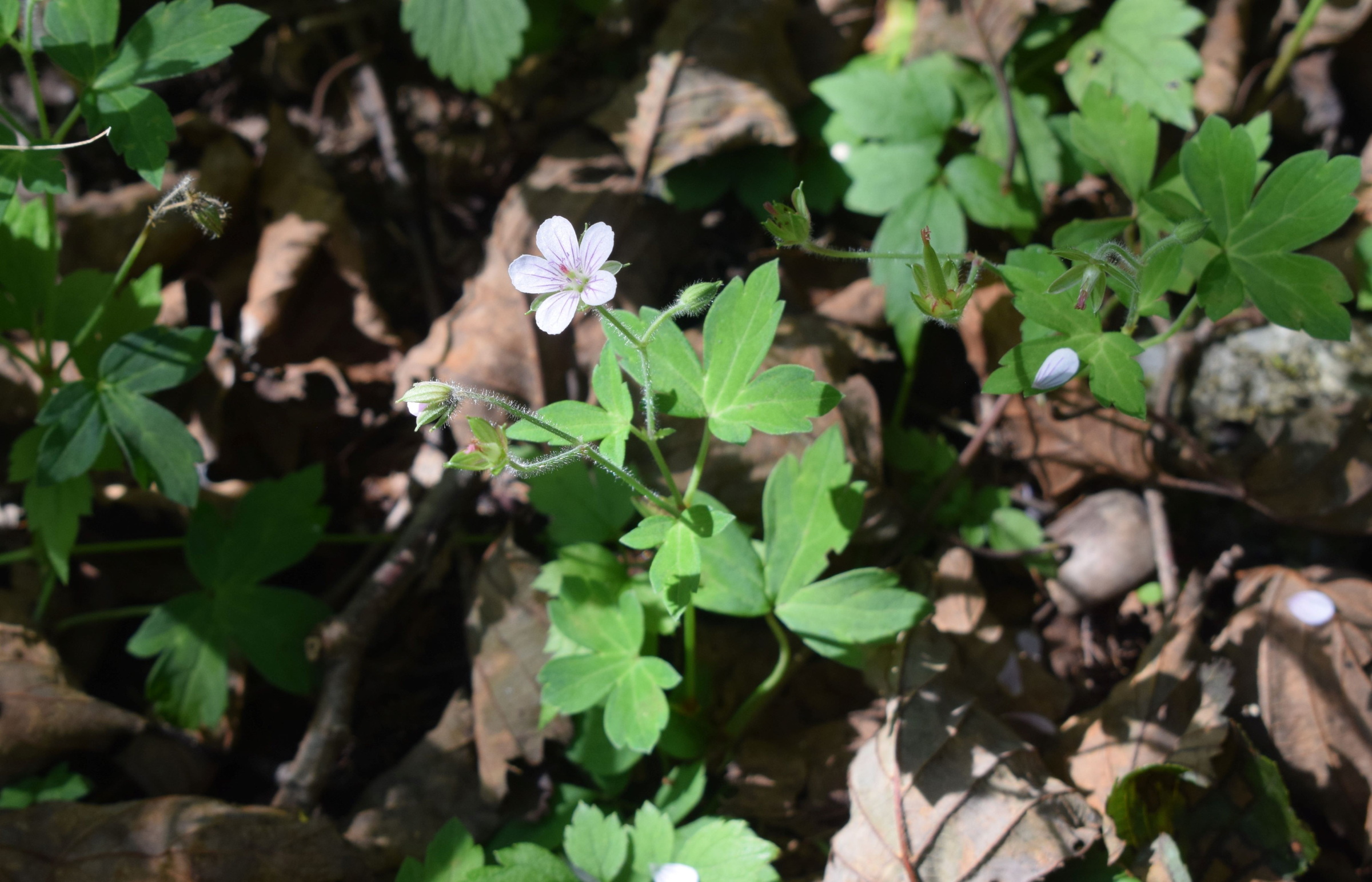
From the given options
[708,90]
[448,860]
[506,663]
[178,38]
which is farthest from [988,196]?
[448,860]

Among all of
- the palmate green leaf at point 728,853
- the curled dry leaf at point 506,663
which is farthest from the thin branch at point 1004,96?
the palmate green leaf at point 728,853

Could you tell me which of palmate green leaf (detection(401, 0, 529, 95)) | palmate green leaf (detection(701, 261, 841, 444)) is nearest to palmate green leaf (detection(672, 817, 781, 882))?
palmate green leaf (detection(701, 261, 841, 444))

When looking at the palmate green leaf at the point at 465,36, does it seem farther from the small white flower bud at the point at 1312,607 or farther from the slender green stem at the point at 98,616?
the small white flower bud at the point at 1312,607

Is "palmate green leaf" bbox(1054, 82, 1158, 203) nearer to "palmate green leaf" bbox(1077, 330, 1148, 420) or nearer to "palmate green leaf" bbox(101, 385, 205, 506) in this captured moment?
"palmate green leaf" bbox(1077, 330, 1148, 420)

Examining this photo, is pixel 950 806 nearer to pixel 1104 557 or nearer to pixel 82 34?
pixel 1104 557

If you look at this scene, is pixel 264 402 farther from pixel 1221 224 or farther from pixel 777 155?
pixel 1221 224
